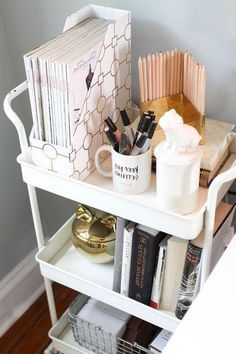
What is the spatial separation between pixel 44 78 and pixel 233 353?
0.58m

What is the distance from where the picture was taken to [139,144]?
96cm

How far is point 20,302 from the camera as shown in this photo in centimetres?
166

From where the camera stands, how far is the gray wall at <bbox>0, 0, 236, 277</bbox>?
3.44ft

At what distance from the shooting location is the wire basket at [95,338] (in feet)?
4.25

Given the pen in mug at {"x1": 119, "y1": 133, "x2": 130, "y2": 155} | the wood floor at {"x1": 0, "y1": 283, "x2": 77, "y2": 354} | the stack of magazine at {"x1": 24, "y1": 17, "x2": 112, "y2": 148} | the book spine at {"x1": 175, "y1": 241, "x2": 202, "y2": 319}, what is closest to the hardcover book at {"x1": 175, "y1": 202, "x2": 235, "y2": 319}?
the book spine at {"x1": 175, "y1": 241, "x2": 202, "y2": 319}

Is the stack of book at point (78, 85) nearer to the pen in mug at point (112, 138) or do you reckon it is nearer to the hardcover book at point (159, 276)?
the pen in mug at point (112, 138)

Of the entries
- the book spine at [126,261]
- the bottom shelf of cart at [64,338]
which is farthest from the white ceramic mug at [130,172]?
the bottom shelf of cart at [64,338]

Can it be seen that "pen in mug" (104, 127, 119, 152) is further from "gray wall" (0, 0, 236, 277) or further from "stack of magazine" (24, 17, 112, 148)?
"gray wall" (0, 0, 236, 277)

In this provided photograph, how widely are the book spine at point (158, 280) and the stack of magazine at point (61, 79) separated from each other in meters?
0.30

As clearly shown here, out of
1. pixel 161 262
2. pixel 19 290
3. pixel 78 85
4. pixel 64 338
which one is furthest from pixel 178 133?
pixel 19 290

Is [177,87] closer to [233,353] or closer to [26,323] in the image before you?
[233,353]

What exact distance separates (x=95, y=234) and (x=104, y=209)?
0.18 m

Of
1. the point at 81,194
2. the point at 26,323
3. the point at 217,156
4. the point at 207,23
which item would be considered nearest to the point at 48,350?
the point at 26,323

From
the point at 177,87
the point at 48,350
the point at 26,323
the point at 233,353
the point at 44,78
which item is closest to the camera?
the point at 233,353
